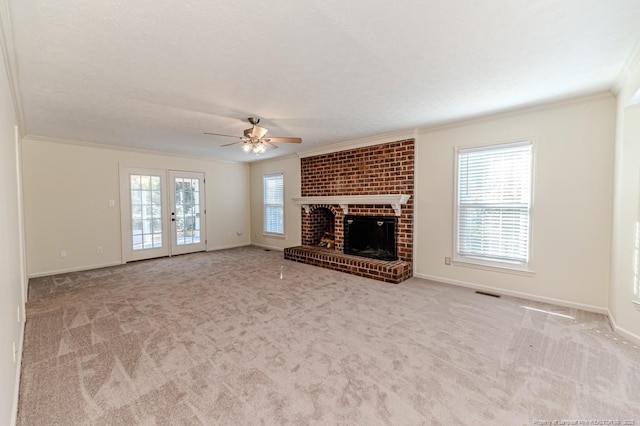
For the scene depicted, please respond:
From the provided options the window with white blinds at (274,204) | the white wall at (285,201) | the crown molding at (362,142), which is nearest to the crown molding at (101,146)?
the white wall at (285,201)

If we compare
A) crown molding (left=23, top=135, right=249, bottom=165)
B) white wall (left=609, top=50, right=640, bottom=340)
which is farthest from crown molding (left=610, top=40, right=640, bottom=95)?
crown molding (left=23, top=135, right=249, bottom=165)

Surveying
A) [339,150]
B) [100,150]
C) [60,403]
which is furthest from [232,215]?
[60,403]

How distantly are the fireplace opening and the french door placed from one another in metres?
3.72

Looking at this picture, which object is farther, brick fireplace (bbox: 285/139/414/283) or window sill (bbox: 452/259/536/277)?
brick fireplace (bbox: 285/139/414/283)

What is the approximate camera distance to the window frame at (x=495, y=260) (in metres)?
3.45

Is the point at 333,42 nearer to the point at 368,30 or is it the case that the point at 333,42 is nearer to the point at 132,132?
the point at 368,30

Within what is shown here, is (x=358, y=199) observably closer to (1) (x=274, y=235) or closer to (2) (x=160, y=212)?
(1) (x=274, y=235)

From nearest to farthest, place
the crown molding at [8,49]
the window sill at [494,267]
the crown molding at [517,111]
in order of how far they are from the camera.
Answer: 1. the crown molding at [8,49]
2. the crown molding at [517,111]
3. the window sill at [494,267]

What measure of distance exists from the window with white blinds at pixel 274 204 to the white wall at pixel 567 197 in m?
4.26

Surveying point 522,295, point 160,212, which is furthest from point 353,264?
point 160,212

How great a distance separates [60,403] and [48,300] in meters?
2.51

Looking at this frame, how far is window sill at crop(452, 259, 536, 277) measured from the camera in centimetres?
355

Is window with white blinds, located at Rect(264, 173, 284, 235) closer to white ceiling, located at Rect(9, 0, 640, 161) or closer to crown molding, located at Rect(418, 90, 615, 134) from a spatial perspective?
white ceiling, located at Rect(9, 0, 640, 161)

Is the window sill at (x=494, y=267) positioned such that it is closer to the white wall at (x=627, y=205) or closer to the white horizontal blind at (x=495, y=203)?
the white horizontal blind at (x=495, y=203)
